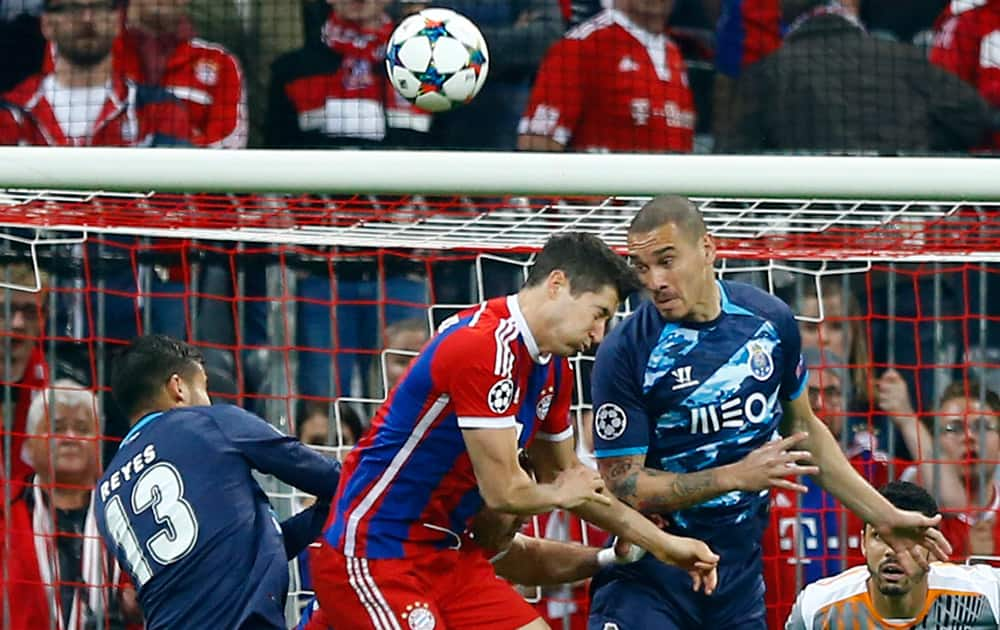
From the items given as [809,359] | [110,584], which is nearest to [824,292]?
[809,359]

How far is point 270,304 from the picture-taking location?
719 centimetres

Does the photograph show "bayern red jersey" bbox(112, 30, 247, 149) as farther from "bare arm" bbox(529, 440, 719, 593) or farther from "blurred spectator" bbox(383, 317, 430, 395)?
"bare arm" bbox(529, 440, 719, 593)

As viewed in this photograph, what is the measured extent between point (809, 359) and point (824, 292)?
298 millimetres

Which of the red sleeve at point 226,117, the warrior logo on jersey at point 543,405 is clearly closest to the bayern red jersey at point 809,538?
the warrior logo on jersey at point 543,405

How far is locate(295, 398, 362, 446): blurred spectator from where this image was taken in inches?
280

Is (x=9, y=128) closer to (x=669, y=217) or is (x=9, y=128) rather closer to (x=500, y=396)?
(x=669, y=217)

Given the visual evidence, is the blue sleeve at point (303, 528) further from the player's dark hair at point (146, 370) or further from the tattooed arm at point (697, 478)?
the tattooed arm at point (697, 478)

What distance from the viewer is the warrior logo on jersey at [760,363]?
18.0 ft

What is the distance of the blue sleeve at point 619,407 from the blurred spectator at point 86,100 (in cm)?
306

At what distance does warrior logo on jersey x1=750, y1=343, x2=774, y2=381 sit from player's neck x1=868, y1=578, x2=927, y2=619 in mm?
1352

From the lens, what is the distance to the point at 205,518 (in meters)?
5.22

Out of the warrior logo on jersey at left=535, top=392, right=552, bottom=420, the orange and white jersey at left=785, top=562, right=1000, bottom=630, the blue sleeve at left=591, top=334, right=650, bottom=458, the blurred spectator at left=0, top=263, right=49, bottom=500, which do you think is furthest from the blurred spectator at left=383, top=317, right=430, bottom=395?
the warrior logo on jersey at left=535, top=392, right=552, bottom=420

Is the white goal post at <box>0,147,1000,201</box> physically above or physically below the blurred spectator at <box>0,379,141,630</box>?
above

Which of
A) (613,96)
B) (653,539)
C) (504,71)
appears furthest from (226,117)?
(653,539)
